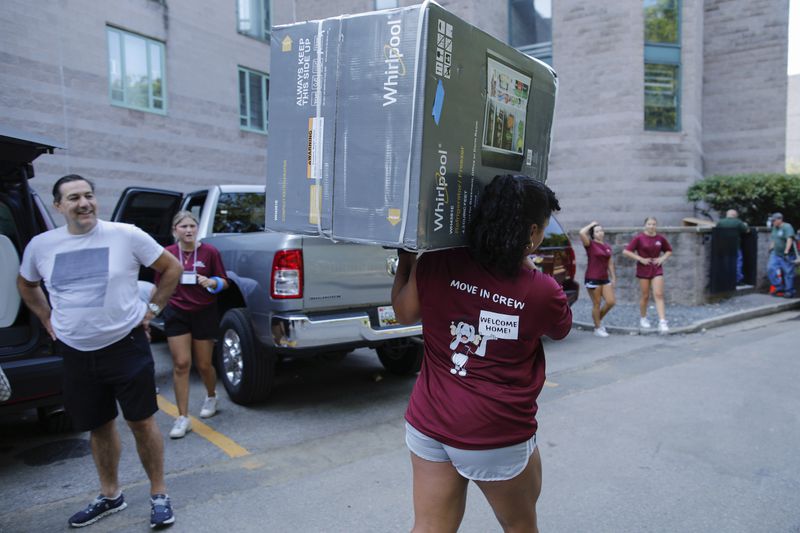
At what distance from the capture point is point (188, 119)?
1474 centimetres

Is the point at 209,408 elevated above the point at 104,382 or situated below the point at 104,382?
below

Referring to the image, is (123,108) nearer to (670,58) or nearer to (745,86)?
(670,58)

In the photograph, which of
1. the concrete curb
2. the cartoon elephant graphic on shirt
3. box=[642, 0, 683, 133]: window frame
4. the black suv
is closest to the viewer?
the cartoon elephant graphic on shirt

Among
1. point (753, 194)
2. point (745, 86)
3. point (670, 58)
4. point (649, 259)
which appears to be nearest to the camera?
point (649, 259)

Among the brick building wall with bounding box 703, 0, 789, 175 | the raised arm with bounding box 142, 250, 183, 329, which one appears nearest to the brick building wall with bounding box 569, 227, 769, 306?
the brick building wall with bounding box 703, 0, 789, 175

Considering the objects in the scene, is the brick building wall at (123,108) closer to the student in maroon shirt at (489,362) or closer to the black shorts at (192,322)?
the black shorts at (192,322)

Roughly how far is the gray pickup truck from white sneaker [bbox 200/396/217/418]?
0.89 ft

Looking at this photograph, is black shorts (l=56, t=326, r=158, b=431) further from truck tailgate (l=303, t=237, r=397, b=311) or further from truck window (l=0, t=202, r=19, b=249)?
truck tailgate (l=303, t=237, r=397, b=311)

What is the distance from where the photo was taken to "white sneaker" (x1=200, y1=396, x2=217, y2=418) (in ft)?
16.7

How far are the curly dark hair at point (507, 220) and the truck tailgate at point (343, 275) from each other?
2.92 m

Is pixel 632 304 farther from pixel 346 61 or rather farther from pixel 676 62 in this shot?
pixel 346 61

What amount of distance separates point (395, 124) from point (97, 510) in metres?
2.87

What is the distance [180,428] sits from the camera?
4.68 metres

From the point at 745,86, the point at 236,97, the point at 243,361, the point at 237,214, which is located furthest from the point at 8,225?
the point at 745,86
